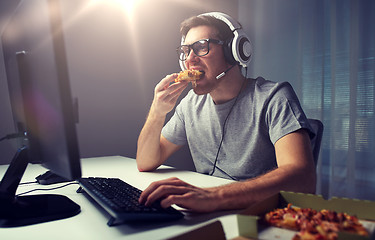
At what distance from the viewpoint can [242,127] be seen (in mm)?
1327

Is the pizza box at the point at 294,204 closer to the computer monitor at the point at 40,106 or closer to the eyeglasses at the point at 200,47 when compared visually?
the computer monitor at the point at 40,106

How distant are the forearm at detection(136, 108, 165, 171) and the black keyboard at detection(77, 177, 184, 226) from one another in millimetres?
451

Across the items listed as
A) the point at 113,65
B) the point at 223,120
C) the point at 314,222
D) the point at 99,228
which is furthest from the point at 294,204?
the point at 113,65

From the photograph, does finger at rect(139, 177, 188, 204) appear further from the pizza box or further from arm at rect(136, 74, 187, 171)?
arm at rect(136, 74, 187, 171)

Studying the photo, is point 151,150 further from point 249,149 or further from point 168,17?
point 168,17

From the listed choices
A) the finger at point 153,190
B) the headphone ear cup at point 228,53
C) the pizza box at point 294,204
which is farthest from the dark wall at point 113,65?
the pizza box at point 294,204

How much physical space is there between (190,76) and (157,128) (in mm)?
325

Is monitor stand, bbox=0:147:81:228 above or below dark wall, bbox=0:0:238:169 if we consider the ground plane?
below

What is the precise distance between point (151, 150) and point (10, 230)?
2.57 feet

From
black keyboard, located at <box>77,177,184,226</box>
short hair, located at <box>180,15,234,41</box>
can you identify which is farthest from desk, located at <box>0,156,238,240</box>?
short hair, located at <box>180,15,234,41</box>

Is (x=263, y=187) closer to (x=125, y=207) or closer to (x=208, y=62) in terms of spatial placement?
(x=125, y=207)

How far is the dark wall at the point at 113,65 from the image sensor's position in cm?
187

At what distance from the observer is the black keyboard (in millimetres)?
618

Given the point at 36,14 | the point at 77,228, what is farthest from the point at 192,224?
the point at 36,14
